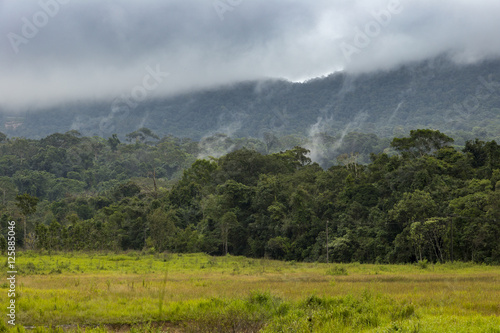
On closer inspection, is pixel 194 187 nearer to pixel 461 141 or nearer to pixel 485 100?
pixel 461 141

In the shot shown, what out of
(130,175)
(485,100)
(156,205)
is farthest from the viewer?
(485,100)

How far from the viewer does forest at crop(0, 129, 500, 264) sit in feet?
122

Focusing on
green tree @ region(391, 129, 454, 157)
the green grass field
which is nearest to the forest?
green tree @ region(391, 129, 454, 157)

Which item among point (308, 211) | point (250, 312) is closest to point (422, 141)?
point (308, 211)

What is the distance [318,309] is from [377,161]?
138 ft

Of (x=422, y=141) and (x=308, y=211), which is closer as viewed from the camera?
(x=308, y=211)

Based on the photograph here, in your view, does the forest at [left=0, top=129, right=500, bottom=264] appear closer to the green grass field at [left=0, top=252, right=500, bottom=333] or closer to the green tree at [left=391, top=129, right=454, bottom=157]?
the green tree at [left=391, top=129, right=454, bottom=157]

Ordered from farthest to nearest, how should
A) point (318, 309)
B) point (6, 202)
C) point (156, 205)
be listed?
point (6, 202)
point (156, 205)
point (318, 309)

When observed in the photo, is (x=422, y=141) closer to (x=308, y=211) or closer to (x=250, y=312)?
(x=308, y=211)

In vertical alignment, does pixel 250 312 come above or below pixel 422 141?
below

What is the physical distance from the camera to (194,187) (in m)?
64.8

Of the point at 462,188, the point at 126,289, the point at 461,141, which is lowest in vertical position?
the point at 126,289

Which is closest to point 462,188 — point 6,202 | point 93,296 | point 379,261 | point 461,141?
point 379,261

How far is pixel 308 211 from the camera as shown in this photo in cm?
4866
